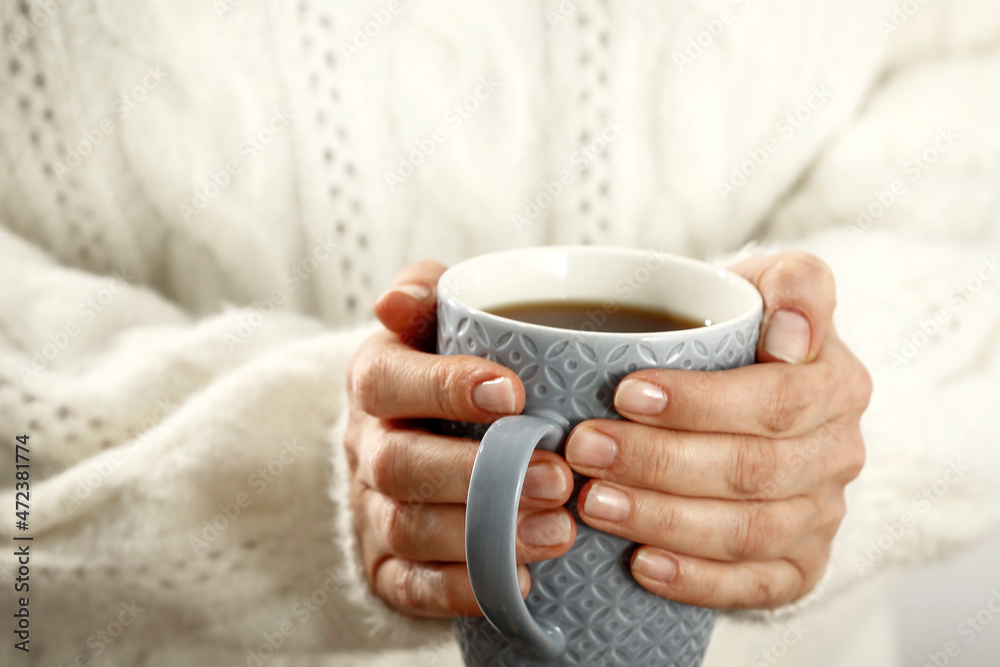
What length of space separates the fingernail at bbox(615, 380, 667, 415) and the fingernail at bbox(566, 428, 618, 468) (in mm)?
21

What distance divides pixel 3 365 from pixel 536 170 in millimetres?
620

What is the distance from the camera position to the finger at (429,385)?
42cm

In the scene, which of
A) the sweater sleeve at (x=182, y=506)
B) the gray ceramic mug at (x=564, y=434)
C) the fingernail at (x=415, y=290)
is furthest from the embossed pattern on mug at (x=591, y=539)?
the sweater sleeve at (x=182, y=506)

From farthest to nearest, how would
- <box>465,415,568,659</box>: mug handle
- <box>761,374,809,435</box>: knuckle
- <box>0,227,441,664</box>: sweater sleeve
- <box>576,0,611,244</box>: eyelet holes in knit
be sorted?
<box>576,0,611,244</box>: eyelet holes in knit → <box>0,227,441,664</box>: sweater sleeve → <box>761,374,809,435</box>: knuckle → <box>465,415,568,659</box>: mug handle

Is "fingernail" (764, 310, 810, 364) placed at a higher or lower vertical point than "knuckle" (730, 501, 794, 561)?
higher

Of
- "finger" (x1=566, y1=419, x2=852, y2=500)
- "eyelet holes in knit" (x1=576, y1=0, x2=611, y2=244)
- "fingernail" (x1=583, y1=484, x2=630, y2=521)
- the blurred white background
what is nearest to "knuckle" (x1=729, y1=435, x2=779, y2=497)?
"finger" (x1=566, y1=419, x2=852, y2=500)

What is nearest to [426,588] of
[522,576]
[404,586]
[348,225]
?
[404,586]

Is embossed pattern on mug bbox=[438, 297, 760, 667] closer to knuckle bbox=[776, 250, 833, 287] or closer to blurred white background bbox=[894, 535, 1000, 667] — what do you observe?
knuckle bbox=[776, 250, 833, 287]

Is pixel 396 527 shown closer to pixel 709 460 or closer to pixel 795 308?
pixel 709 460

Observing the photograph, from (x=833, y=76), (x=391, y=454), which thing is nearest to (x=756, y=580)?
(x=391, y=454)

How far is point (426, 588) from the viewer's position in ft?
1.87

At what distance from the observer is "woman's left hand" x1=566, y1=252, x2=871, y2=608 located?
436mm

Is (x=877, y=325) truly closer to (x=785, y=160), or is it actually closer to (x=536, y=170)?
(x=785, y=160)

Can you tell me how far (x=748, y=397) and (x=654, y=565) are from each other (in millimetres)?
126
